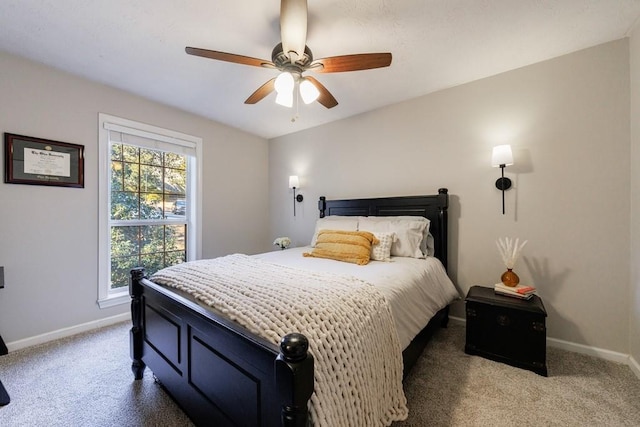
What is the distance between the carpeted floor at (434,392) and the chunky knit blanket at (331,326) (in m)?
0.48

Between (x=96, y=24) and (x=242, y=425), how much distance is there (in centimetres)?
254

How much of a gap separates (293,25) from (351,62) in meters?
0.42

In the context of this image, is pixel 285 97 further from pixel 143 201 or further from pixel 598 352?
pixel 598 352

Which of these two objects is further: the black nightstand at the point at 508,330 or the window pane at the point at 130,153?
the window pane at the point at 130,153

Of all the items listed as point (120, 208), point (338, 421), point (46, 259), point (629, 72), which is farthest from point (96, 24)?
point (629, 72)

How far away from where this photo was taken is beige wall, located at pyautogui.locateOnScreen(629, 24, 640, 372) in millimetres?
1780

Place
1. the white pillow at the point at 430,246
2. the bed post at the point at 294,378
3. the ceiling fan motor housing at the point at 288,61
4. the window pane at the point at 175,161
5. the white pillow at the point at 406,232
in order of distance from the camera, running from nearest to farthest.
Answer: the bed post at the point at 294,378 < the ceiling fan motor housing at the point at 288,61 < the white pillow at the point at 406,232 < the white pillow at the point at 430,246 < the window pane at the point at 175,161

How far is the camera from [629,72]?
6.16 ft

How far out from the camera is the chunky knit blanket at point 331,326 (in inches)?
37.1

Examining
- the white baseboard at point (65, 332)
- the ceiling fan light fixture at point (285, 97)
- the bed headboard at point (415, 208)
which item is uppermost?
the ceiling fan light fixture at point (285, 97)

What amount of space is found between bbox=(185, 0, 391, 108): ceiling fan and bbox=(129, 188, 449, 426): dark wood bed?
1.44m

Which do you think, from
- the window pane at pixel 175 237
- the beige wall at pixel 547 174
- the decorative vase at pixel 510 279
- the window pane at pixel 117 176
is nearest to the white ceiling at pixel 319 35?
the beige wall at pixel 547 174

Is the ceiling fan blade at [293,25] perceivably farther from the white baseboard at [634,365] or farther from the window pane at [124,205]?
the white baseboard at [634,365]

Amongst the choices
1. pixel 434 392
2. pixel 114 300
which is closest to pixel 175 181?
pixel 114 300
